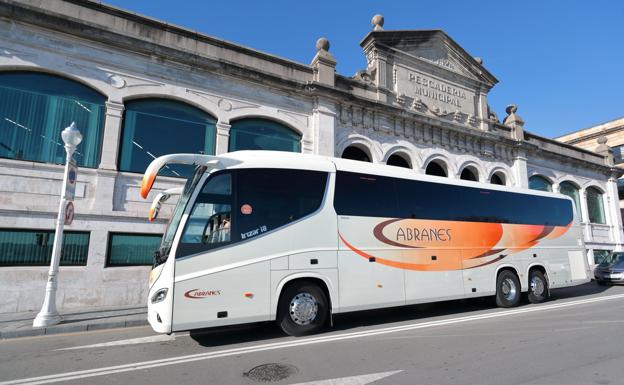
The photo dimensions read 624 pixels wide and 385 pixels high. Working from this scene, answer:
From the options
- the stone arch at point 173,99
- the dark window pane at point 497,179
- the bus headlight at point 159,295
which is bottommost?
the bus headlight at point 159,295

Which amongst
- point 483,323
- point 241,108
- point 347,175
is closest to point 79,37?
point 241,108

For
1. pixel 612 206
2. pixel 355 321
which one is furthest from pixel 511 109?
pixel 355 321

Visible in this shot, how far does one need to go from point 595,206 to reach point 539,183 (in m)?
6.74

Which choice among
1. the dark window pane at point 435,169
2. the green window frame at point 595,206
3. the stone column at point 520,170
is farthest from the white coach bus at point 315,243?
the green window frame at point 595,206

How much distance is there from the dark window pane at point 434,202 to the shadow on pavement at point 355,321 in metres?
2.35

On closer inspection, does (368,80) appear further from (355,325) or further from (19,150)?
(19,150)

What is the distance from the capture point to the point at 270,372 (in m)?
4.46

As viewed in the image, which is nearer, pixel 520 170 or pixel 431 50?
pixel 431 50

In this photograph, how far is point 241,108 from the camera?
12.9 metres

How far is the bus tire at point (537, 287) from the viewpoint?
33.9ft

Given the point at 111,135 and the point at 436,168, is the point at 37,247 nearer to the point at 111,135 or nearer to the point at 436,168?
the point at 111,135

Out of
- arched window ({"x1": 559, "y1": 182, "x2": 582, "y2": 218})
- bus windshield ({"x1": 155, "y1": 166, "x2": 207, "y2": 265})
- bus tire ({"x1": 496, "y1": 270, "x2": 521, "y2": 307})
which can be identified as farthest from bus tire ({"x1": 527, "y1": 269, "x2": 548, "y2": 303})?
arched window ({"x1": 559, "y1": 182, "x2": 582, "y2": 218})

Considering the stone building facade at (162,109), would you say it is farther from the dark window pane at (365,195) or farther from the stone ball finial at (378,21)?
the dark window pane at (365,195)

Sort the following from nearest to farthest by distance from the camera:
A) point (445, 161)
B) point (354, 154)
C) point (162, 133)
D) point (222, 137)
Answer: point (162, 133)
point (222, 137)
point (354, 154)
point (445, 161)
